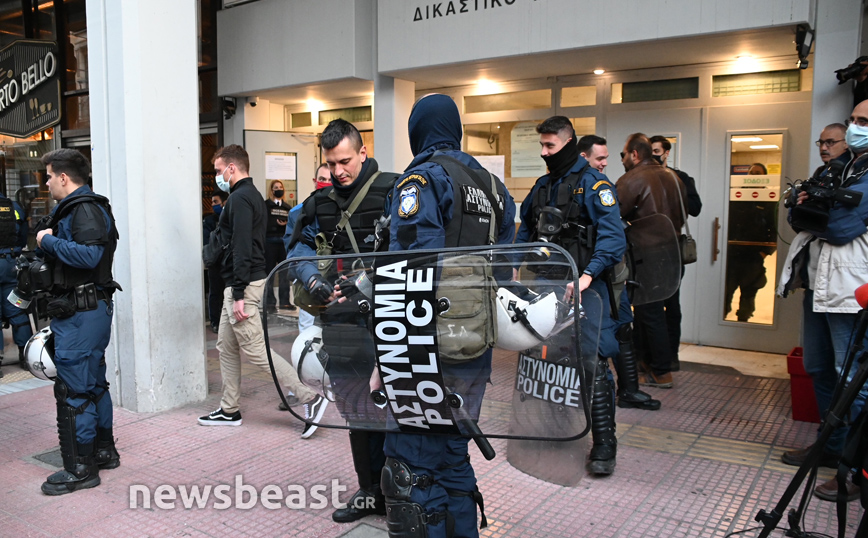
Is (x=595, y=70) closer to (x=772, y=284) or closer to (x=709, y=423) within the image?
(x=772, y=284)

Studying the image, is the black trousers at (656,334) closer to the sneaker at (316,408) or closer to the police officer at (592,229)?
the police officer at (592,229)

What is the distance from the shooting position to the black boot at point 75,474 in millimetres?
3922

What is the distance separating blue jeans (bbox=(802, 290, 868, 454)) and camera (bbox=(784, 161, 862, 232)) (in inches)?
18.2

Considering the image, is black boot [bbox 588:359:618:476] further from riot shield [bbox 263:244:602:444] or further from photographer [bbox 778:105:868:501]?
riot shield [bbox 263:244:602:444]

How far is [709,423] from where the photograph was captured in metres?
5.02

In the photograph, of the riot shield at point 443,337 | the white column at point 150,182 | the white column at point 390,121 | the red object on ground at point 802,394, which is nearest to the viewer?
the riot shield at point 443,337

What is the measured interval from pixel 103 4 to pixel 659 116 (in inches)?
205

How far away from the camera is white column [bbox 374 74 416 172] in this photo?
8.06m

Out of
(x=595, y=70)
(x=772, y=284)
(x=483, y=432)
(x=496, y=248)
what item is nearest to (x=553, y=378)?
(x=483, y=432)

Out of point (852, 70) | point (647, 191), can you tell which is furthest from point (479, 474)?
point (852, 70)

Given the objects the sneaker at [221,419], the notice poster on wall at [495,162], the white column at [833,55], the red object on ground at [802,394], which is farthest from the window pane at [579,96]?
the sneaker at [221,419]

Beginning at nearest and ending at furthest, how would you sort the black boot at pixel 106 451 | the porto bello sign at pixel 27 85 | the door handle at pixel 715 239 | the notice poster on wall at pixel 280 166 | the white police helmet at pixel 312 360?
the white police helmet at pixel 312 360 < the black boot at pixel 106 451 < the door handle at pixel 715 239 < the notice poster on wall at pixel 280 166 < the porto bello sign at pixel 27 85

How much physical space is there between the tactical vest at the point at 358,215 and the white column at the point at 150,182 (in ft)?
7.53

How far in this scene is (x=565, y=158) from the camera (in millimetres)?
4145
